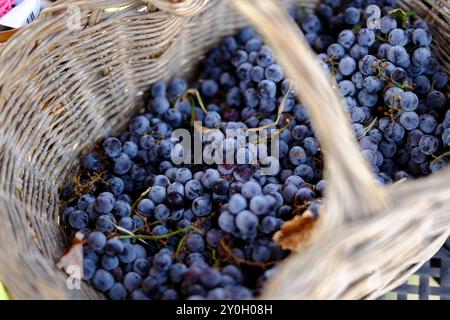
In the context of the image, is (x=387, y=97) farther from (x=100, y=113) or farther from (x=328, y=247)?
(x=100, y=113)

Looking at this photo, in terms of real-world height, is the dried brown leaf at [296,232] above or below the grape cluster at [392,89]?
below

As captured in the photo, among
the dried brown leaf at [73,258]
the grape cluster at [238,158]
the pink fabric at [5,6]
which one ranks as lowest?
the dried brown leaf at [73,258]

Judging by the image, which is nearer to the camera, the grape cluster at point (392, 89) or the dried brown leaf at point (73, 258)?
the dried brown leaf at point (73, 258)

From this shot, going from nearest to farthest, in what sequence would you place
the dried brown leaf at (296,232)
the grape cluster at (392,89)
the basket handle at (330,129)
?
the basket handle at (330,129)
the dried brown leaf at (296,232)
the grape cluster at (392,89)

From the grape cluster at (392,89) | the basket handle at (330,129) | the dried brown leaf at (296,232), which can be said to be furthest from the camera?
the grape cluster at (392,89)

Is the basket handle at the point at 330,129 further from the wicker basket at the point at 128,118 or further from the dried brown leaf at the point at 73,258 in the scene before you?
the dried brown leaf at the point at 73,258

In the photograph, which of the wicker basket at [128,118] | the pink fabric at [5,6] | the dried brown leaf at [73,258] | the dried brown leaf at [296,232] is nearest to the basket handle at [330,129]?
the wicker basket at [128,118]

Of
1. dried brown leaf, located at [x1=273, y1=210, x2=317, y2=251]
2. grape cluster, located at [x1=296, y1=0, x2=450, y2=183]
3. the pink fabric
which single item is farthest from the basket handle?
the pink fabric

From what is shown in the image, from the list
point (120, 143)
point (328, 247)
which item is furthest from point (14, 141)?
point (328, 247)
